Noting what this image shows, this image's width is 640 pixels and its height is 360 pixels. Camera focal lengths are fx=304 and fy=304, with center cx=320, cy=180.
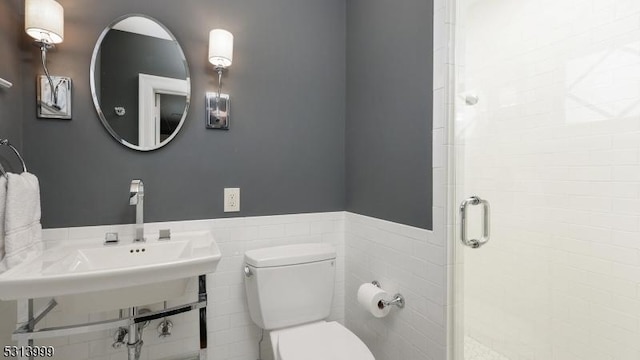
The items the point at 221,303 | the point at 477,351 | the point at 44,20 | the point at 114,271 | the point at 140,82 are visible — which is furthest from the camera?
the point at 477,351

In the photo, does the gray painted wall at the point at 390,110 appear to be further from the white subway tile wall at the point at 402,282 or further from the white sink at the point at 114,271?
the white sink at the point at 114,271

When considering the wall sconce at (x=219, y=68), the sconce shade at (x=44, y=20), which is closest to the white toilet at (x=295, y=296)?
the wall sconce at (x=219, y=68)

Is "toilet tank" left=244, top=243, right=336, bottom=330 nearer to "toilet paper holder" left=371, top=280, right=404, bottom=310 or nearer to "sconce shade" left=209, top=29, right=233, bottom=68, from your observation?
"toilet paper holder" left=371, top=280, right=404, bottom=310

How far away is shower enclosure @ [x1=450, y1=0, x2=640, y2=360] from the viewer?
137 centimetres

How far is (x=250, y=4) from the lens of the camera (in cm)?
165

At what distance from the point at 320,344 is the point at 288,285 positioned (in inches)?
11.7

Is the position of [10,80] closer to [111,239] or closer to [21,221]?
[21,221]

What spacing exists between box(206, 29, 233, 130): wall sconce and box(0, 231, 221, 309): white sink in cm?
58

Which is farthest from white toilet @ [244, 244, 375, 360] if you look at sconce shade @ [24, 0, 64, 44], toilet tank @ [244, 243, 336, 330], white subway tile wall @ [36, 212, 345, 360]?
sconce shade @ [24, 0, 64, 44]

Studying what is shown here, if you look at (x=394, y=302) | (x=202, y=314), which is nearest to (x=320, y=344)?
(x=394, y=302)

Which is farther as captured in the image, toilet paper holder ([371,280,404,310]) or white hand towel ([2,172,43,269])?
toilet paper holder ([371,280,404,310])

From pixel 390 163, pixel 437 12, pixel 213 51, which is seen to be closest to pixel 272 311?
pixel 390 163

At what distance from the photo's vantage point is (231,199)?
1.61m

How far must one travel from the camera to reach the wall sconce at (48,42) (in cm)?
119
